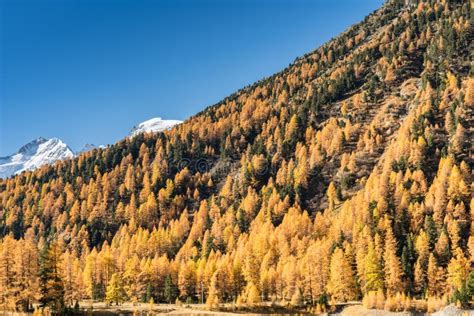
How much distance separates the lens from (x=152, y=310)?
109m

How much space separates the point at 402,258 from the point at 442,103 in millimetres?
99049

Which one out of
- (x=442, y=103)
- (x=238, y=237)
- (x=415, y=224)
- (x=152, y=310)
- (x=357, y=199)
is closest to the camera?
(x=152, y=310)

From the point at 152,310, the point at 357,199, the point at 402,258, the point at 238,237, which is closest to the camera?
the point at 152,310

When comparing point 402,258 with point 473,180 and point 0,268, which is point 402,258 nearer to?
point 473,180

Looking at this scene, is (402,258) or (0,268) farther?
(402,258)

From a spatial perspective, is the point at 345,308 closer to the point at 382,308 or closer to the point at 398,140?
the point at 382,308

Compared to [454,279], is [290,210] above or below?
above

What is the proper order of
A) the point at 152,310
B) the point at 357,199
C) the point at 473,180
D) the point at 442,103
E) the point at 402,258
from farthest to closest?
1. the point at 442,103
2. the point at 357,199
3. the point at 473,180
4. the point at 402,258
5. the point at 152,310

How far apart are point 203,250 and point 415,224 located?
74.0 metres

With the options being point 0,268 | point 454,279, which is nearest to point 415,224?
point 454,279

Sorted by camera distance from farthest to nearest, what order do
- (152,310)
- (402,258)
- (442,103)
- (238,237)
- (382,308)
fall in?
1. (442,103)
2. (238,237)
3. (402,258)
4. (152,310)
5. (382,308)

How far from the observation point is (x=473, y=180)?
146 m

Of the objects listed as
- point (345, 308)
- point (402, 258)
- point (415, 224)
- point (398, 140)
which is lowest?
point (345, 308)

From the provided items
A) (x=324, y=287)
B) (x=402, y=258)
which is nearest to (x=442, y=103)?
(x=402, y=258)
